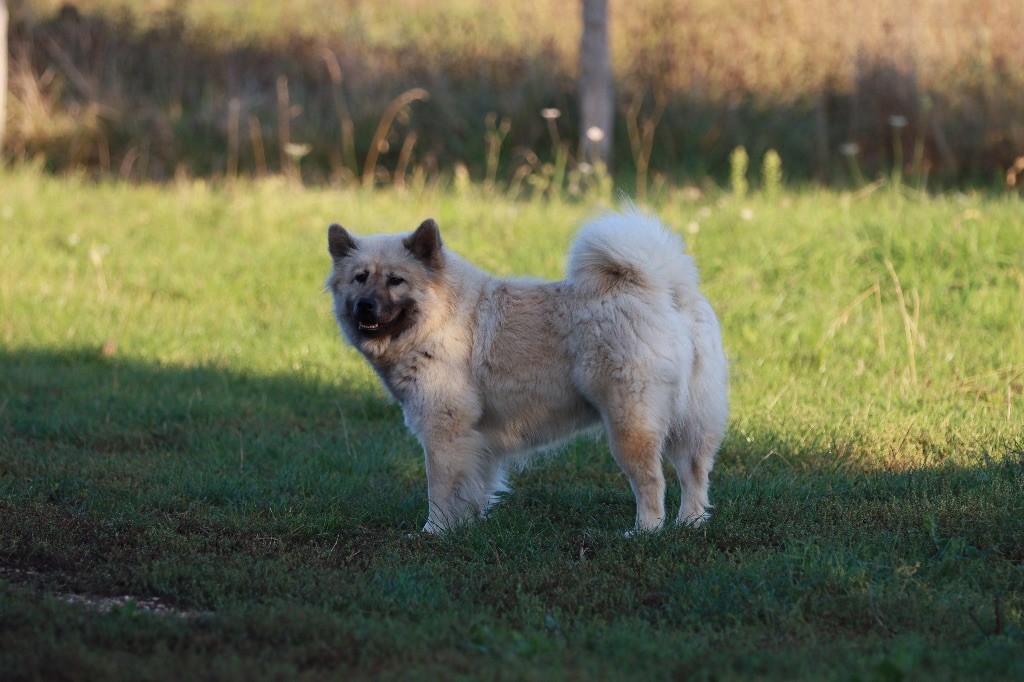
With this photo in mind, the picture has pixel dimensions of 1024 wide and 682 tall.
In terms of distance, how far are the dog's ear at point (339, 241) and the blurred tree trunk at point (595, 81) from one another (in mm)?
5490

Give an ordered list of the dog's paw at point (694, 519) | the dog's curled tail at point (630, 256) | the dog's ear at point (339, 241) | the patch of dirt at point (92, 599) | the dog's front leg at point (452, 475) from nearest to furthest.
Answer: the patch of dirt at point (92, 599) → the dog's paw at point (694, 519) → the dog's curled tail at point (630, 256) → the dog's front leg at point (452, 475) → the dog's ear at point (339, 241)

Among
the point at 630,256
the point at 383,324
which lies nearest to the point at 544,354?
the point at 630,256

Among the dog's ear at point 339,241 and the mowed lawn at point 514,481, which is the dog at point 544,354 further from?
the mowed lawn at point 514,481

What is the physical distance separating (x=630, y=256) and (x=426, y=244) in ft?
3.17

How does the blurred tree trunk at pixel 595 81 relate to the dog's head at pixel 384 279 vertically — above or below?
above

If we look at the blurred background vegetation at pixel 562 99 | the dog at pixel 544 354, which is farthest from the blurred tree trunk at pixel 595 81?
the dog at pixel 544 354

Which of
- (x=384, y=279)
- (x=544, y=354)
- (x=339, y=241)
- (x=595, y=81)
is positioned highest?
(x=595, y=81)

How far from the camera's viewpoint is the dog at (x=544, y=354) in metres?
4.50

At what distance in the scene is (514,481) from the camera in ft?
17.8

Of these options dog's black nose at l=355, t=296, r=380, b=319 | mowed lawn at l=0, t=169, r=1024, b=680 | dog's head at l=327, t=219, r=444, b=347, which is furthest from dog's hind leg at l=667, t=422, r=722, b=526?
dog's black nose at l=355, t=296, r=380, b=319

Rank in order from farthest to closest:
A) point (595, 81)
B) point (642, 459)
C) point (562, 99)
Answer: point (562, 99)
point (595, 81)
point (642, 459)

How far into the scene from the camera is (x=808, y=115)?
464 inches

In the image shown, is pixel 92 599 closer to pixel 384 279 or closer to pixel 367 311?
pixel 367 311

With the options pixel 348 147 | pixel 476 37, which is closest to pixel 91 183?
pixel 348 147
